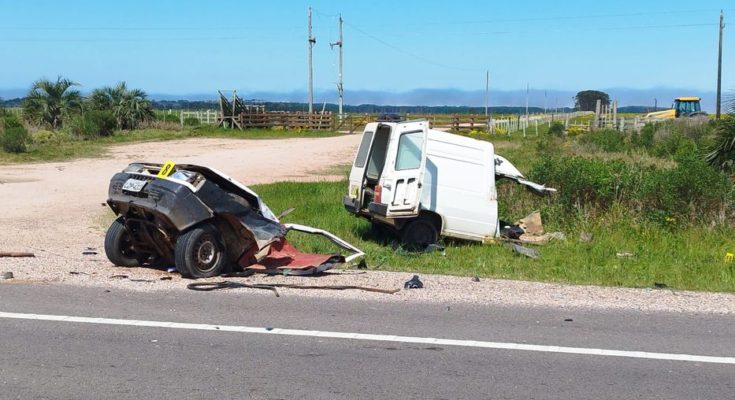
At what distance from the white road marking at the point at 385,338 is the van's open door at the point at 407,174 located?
564cm

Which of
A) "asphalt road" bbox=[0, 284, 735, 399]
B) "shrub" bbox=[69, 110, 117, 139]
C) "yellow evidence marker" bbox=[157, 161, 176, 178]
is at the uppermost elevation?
"shrub" bbox=[69, 110, 117, 139]

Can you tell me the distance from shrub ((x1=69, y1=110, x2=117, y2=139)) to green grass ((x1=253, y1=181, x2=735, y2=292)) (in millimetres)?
26523

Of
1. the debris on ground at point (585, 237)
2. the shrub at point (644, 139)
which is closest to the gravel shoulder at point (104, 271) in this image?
the debris on ground at point (585, 237)

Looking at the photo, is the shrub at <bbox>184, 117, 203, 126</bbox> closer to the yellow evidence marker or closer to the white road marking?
the yellow evidence marker

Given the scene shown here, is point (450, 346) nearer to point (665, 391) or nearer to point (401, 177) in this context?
point (665, 391)

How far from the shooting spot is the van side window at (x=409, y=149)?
12.6 m

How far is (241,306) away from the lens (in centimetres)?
779

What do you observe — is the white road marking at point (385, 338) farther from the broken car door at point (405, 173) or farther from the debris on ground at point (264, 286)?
the broken car door at point (405, 173)

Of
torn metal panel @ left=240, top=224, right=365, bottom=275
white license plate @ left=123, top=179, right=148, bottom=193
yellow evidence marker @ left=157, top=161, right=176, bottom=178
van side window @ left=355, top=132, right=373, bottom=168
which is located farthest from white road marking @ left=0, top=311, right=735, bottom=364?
van side window @ left=355, top=132, right=373, bottom=168

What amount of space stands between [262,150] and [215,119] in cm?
2181

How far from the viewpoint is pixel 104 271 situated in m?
9.38

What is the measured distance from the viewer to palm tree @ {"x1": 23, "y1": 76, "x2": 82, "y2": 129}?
4422 cm

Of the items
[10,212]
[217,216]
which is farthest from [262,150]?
[217,216]

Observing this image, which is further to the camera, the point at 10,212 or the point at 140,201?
the point at 10,212
